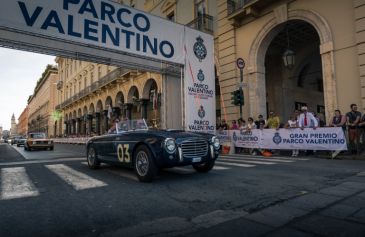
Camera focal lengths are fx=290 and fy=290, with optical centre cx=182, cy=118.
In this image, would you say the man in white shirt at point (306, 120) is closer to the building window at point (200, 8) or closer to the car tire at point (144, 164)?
the car tire at point (144, 164)

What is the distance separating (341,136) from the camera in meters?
10.1

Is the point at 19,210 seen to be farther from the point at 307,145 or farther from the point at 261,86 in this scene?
the point at 261,86

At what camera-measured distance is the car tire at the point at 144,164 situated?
222 inches

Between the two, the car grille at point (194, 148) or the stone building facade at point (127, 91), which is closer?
the car grille at point (194, 148)

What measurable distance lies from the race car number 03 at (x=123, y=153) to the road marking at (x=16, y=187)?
186 centimetres

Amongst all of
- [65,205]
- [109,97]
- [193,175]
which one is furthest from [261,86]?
[109,97]

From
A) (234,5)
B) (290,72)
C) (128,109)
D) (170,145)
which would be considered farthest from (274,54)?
(170,145)

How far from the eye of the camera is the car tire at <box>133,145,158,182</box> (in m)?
5.65

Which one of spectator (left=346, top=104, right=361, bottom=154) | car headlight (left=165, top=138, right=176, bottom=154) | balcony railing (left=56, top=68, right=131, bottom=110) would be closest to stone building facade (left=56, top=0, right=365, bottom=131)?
balcony railing (left=56, top=68, right=131, bottom=110)

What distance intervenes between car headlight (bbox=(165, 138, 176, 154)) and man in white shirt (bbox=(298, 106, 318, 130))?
724cm

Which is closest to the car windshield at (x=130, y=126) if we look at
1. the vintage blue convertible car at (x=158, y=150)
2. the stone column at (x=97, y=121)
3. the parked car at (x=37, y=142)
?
the vintage blue convertible car at (x=158, y=150)

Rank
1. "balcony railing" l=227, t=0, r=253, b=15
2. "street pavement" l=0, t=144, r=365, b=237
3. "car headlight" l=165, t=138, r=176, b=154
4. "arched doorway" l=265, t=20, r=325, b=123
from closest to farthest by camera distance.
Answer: "street pavement" l=0, t=144, r=365, b=237 → "car headlight" l=165, t=138, r=176, b=154 → "balcony railing" l=227, t=0, r=253, b=15 → "arched doorway" l=265, t=20, r=325, b=123

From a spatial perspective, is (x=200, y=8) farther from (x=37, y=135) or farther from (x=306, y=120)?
(x=37, y=135)

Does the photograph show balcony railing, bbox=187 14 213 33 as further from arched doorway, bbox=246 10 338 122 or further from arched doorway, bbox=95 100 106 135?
arched doorway, bbox=95 100 106 135
